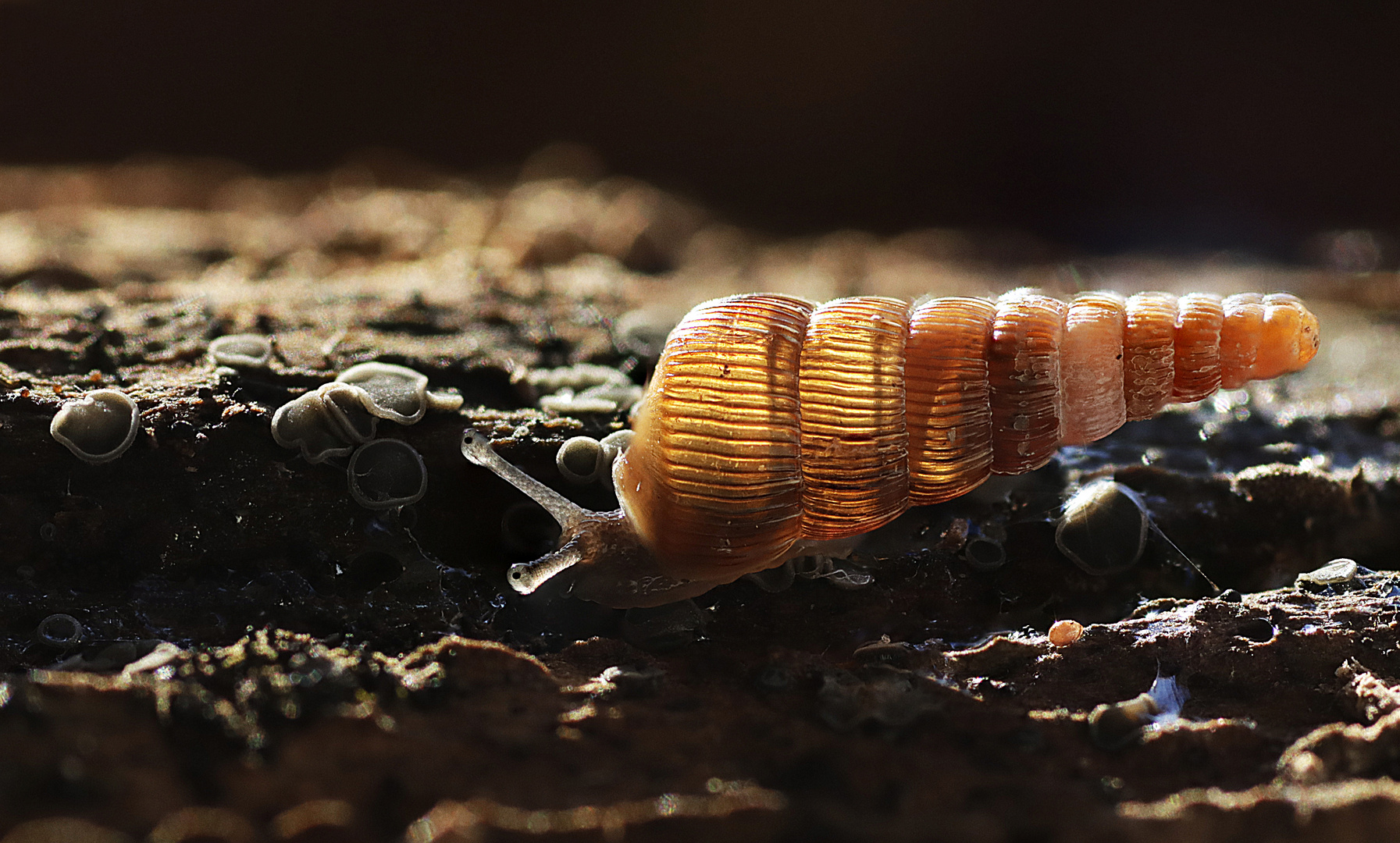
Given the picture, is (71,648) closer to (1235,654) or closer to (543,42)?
(1235,654)

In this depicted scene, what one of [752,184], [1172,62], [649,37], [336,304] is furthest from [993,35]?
[336,304]

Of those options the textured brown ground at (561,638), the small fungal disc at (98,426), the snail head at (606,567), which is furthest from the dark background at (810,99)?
the small fungal disc at (98,426)

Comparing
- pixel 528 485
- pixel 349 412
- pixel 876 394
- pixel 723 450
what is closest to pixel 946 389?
pixel 876 394

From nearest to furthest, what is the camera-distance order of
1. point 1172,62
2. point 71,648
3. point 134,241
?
point 71,648 < point 134,241 < point 1172,62

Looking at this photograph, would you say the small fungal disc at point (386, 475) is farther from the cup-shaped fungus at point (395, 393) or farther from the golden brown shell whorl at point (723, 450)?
the golden brown shell whorl at point (723, 450)

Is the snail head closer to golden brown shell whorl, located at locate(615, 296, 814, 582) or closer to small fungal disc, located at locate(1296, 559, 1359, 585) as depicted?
golden brown shell whorl, located at locate(615, 296, 814, 582)

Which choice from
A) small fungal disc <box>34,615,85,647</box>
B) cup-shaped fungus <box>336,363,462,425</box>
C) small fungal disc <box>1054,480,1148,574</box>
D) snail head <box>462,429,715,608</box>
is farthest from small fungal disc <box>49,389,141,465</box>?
small fungal disc <box>1054,480,1148,574</box>
